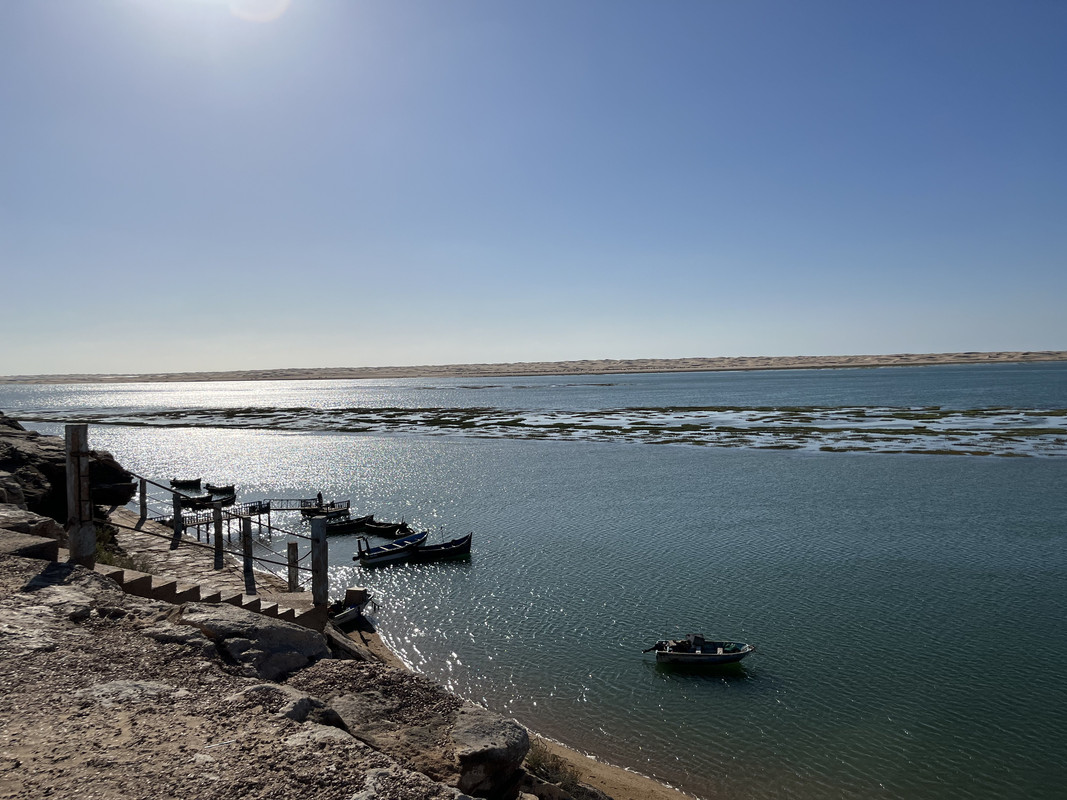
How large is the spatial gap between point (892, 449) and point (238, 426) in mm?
88886

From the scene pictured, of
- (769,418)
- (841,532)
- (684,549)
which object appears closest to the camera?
(684,549)

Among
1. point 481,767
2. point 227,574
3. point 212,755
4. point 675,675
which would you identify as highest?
point 212,755

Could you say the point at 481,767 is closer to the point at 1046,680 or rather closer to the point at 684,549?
the point at 1046,680

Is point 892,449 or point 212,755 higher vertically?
point 212,755

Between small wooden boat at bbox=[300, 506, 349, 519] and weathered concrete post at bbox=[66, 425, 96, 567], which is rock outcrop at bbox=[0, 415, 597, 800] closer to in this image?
weathered concrete post at bbox=[66, 425, 96, 567]

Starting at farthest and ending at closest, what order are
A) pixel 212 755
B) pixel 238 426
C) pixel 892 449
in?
1. pixel 238 426
2. pixel 892 449
3. pixel 212 755

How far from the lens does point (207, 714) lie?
7.03 m

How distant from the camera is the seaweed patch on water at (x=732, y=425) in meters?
62.2

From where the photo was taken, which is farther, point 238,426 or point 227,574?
point 238,426

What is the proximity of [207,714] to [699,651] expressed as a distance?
14655 mm

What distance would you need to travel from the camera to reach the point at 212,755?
6.23 m

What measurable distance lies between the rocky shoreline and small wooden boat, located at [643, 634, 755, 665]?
308 inches

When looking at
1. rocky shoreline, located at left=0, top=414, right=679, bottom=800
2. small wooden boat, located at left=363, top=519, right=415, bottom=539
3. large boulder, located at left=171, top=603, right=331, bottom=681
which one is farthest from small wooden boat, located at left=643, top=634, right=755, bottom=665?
small wooden boat, located at left=363, top=519, right=415, bottom=539

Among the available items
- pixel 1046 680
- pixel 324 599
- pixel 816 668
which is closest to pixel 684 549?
pixel 816 668
